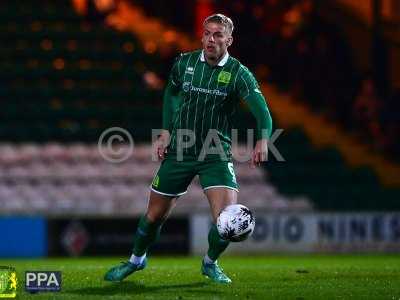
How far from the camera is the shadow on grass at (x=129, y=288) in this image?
834cm

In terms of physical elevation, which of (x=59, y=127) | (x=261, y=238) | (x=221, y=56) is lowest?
(x=261, y=238)

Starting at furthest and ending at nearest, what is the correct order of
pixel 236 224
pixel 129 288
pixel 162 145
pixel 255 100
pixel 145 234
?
pixel 145 234 < pixel 162 145 < pixel 255 100 < pixel 129 288 < pixel 236 224

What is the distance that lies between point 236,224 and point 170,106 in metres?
1.22

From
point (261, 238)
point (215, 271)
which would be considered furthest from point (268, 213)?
point (215, 271)

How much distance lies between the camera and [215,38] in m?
8.73

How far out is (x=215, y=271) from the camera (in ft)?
30.3

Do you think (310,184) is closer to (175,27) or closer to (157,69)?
(157,69)

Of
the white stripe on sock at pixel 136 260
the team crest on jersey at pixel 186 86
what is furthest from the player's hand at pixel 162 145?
the white stripe on sock at pixel 136 260

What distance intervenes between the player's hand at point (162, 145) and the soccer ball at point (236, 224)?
813 millimetres

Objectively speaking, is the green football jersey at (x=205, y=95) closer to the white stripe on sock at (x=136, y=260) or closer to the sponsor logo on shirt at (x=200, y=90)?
the sponsor logo on shirt at (x=200, y=90)

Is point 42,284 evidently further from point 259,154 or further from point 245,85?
point 245,85

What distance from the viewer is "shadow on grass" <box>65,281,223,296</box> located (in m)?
8.34

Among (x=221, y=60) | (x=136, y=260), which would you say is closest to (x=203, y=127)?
(x=221, y=60)

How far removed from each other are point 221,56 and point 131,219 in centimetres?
684
